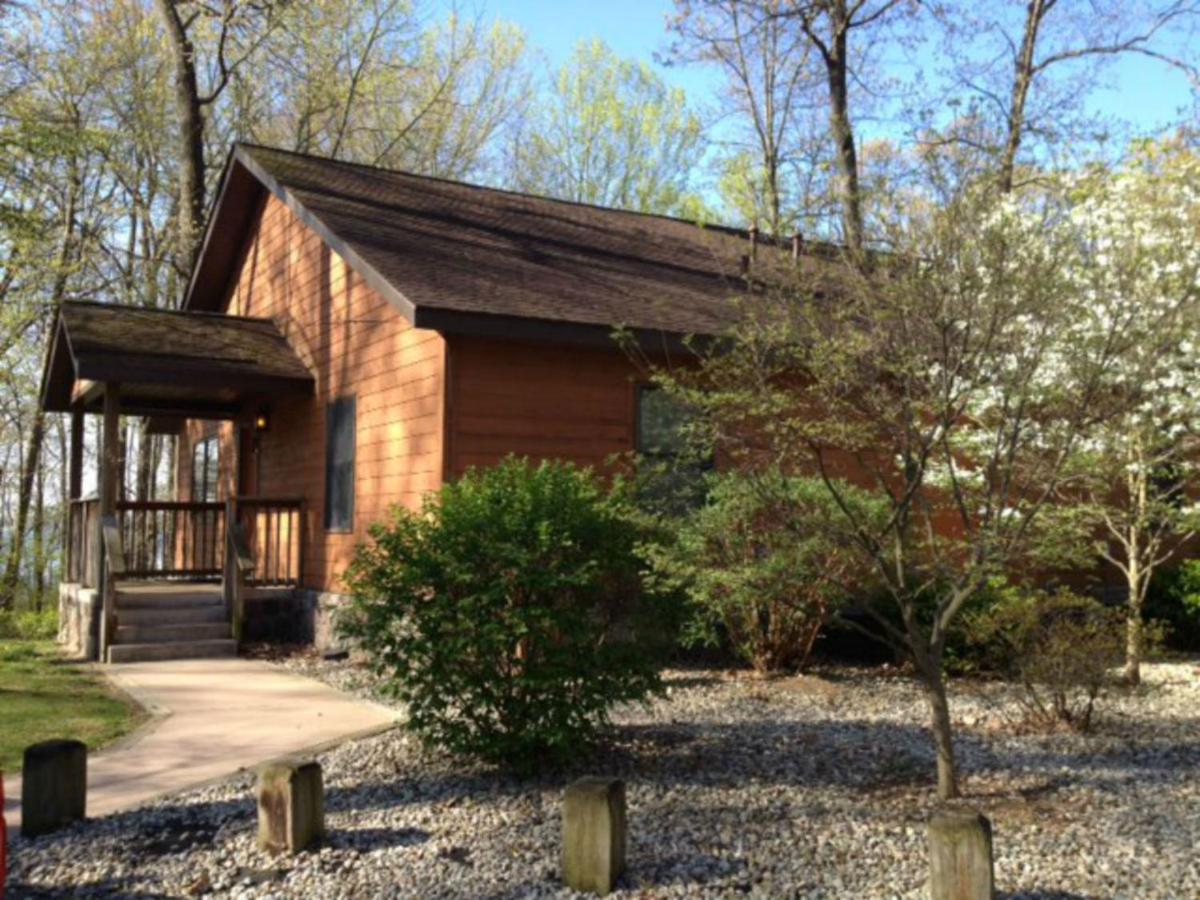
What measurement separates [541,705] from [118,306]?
946 cm

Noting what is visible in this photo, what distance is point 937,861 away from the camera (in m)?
3.95

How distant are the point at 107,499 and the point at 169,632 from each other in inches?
59.8

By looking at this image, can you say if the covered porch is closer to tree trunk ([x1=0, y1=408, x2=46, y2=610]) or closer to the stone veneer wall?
the stone veneer wall

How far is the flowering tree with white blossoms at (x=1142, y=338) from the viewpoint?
564 cm

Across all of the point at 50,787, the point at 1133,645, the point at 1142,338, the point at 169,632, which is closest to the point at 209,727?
the point at 50,787

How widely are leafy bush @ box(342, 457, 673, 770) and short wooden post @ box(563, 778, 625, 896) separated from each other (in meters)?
1.07

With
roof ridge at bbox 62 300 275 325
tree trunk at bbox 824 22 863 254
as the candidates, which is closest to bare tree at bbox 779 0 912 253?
tree trunk at bbox 824 22 863 254

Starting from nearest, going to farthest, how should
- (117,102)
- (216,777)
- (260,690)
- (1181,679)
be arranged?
(216,777)
(260,690)
(1181,679)
(117,102)

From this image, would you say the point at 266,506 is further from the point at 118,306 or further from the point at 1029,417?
the point at 1029,417

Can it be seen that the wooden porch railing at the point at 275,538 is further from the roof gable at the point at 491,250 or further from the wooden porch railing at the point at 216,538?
the roof gable at the point at 491,250

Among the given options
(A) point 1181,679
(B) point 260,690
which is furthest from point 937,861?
(A) point 1181,679

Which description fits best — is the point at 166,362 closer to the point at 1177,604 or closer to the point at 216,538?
the point at 216,538

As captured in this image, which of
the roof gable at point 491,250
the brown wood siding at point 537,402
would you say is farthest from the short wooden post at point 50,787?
the brown wood siding at point 537,402

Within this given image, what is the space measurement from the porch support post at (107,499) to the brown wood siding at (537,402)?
12.5ft
